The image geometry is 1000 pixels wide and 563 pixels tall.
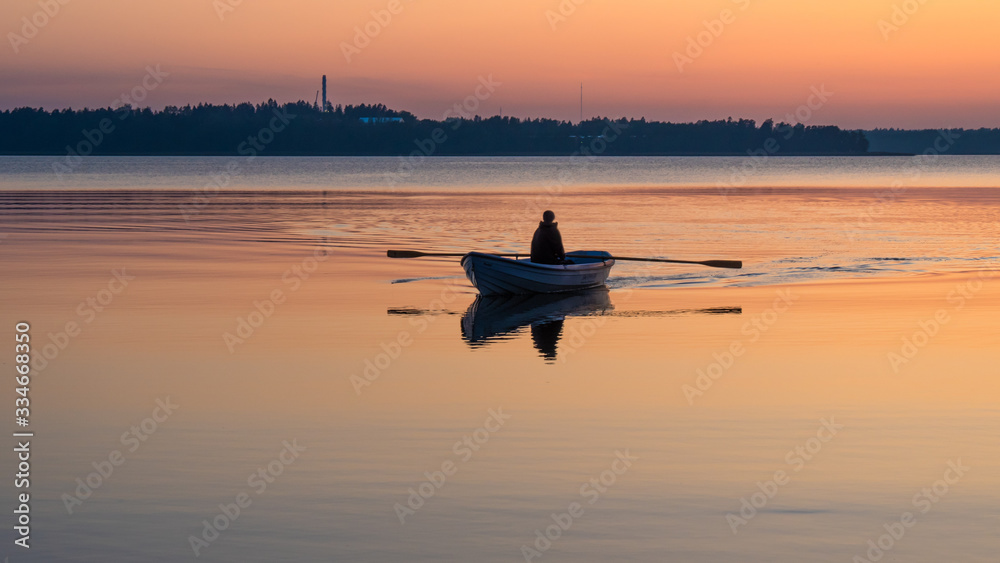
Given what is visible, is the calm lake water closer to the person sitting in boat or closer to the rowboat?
the rowboat

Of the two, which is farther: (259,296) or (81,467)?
(259,296)

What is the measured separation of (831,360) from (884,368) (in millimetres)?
830

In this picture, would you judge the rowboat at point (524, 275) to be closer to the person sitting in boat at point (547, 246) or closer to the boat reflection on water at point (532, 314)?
the boat reflection on water at point (532, 314)

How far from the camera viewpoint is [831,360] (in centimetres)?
1688

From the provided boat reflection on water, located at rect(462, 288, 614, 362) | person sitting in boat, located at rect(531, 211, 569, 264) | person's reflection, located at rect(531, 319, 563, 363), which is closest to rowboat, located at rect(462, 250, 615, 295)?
boat reflection on water, located at rect(462, 288, 614, 362)

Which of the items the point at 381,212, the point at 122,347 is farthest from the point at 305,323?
the point at 381,212

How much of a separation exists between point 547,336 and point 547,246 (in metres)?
5.28

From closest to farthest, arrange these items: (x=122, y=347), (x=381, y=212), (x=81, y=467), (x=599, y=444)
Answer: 1. (x=81, y=467)
2. (x=599, y=444)
3. (x=122, y=347)
4. (x=381, y=212)

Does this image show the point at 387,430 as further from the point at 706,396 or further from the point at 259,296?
the point at 259,296

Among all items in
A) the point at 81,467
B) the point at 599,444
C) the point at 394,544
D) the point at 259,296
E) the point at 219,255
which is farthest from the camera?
the point at 219,255

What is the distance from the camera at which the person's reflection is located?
17891 mm

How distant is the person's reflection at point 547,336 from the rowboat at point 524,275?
2.71 metres

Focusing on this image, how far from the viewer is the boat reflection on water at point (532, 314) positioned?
63.7ft

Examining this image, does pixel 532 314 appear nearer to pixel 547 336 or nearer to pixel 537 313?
pixel 537 313
